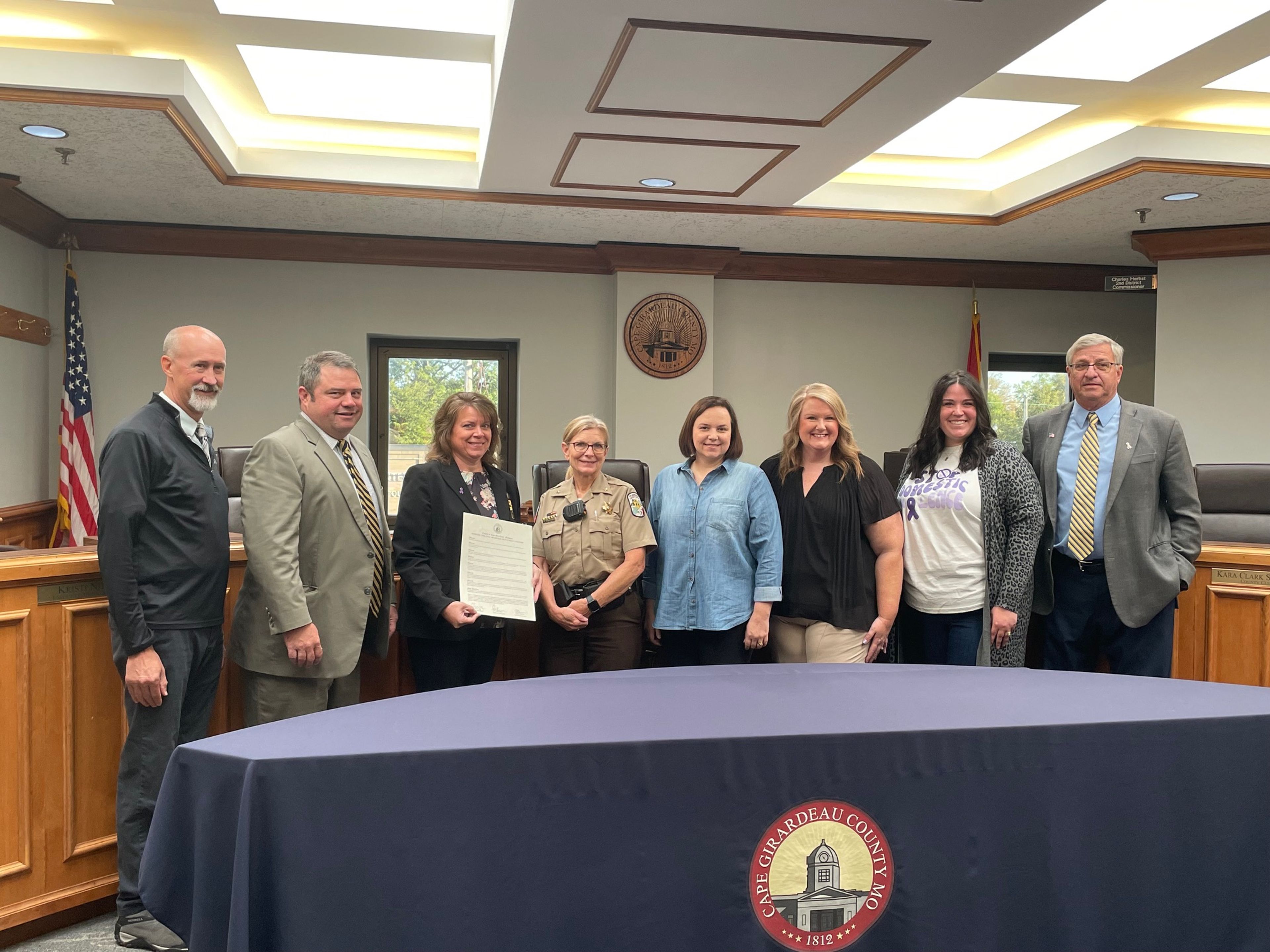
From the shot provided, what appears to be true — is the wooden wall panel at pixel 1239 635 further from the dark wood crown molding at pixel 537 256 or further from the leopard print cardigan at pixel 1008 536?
the dark wood crown molding at pixel 537 256

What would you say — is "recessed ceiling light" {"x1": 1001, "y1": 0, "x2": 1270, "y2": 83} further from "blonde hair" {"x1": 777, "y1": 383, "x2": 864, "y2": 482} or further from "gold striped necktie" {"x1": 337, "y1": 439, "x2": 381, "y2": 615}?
"gold striped necktie" {"x1": 337, "y1": 439, "x2": 381, "y2": 615}

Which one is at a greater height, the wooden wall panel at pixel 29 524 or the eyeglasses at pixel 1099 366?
the eyeglasses at pixel 1099 366

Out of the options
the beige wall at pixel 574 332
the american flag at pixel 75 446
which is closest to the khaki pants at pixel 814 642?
the beige wall at pixel 574 332

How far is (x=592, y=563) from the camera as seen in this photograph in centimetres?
274

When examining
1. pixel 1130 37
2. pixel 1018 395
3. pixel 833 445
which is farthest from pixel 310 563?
pixel 1018 395

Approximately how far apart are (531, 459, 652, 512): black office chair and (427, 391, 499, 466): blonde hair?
133 cm

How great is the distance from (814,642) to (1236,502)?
105 inches

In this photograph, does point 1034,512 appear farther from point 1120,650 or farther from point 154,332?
point 154,332

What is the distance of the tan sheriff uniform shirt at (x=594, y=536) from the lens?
8.99 ft

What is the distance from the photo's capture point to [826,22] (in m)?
2.98

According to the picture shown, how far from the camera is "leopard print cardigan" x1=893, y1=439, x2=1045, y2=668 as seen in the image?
262cm

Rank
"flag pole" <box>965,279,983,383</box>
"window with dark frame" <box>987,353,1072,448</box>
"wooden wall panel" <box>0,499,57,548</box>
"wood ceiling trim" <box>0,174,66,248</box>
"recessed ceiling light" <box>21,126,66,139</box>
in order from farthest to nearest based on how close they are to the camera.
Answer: "window with dark frame" <box>987,353,1072,448</box> → "flag pole" <box>965,279,983,383</box> → "wooden wall panel" <box>0,499,57,548</box> → "wood ceiling trim" <box>0,174,66,248</box> → "recessed ceiling light" <box>21,126,66,139</box>

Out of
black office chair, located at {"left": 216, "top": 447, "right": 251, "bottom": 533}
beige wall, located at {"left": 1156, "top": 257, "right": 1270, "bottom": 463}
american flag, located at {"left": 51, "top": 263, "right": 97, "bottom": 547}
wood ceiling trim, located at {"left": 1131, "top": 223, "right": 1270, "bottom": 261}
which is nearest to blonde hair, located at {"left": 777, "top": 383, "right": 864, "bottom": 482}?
black office chair, located at {"left": 216, "top": 447, "right": 251, "bottom": 533}

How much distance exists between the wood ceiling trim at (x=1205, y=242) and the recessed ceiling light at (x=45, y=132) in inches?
242
